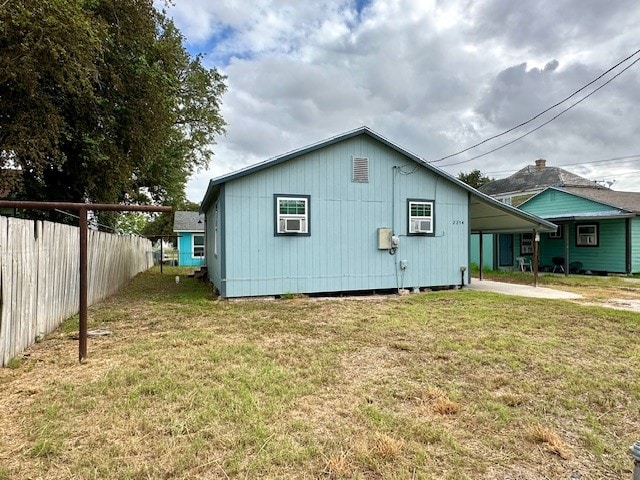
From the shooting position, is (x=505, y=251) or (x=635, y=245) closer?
(x=635, y=245)

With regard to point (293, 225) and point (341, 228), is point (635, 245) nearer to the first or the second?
point (341, 228)

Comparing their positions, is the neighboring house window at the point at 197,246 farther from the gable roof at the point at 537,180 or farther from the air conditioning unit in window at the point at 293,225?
the gable roof at the point at 537,180

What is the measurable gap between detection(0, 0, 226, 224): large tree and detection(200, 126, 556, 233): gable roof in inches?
114

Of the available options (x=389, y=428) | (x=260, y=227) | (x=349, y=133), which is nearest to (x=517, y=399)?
(x=389, y=428)

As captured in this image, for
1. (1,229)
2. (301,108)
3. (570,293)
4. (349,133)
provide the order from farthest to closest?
(301,108)
(570,293)
(349,133)
(1,229)

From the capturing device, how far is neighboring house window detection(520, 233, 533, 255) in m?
18.1

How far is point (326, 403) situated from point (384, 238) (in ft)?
22.8

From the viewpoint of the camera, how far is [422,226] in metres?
10.3

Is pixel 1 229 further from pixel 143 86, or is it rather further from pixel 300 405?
pixel 143 86

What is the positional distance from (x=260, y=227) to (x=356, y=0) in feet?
22.9

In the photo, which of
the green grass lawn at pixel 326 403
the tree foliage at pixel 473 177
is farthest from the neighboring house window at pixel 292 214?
the tree foliage at pixel 473 177

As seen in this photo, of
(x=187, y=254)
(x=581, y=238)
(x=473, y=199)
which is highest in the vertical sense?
(x=473, y=199)

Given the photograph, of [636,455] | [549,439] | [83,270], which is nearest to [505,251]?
[549,439]

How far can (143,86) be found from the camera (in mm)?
10750
